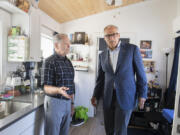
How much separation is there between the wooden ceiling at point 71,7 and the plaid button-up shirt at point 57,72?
1.32 metres

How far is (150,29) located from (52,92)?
110 inches

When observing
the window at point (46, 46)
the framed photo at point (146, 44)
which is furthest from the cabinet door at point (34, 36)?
the framed photo at point (146, 44)

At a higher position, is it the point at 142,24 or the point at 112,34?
the point at 142,24

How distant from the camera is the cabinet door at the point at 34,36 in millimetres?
1607

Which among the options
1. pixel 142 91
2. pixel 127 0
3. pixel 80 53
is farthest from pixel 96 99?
pixel 127 0

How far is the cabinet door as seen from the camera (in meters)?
1.61

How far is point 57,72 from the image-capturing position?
3.91 ft

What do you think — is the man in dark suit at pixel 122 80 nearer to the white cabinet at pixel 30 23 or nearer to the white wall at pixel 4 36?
the white cabinet at pixel 30 23

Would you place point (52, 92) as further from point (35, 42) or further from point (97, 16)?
point (97, 16)

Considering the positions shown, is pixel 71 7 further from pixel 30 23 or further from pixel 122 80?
pixel 122 80

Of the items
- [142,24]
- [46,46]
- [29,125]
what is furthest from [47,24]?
[142,24]

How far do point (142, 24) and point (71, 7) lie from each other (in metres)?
1.72

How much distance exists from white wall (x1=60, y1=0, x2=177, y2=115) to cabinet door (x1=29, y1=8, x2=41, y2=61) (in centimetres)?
148

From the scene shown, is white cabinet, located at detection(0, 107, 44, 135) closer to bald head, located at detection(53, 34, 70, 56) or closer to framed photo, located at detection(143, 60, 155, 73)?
bald head, located at detection(53, 34, 70, 56)
